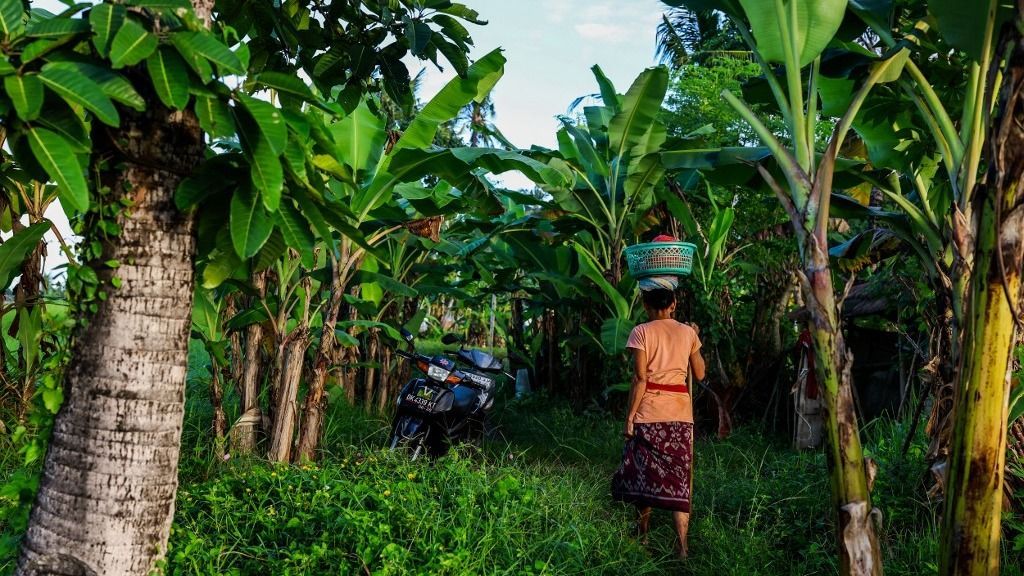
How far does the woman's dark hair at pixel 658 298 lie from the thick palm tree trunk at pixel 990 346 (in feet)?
5.86

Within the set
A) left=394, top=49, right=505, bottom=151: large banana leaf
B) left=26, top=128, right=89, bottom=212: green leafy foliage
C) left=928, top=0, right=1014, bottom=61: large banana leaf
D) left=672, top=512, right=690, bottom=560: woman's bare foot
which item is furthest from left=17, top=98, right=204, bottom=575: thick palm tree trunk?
left=928, top=0, right=1014, bottom=61: large banana leaf

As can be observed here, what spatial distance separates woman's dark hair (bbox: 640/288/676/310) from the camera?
4.66m

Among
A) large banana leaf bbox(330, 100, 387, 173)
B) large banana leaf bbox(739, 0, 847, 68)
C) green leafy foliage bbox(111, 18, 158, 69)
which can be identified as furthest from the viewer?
large banana leaf bbox(330, 100, 387, 173)

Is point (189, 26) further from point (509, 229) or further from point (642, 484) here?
point (509, 229)

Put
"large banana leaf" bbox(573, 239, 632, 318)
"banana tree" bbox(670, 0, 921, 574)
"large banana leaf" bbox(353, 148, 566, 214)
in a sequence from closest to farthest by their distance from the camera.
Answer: "banana tree" bbox(670, 0, 921, 574)
"large banana leaf" bbox(353, 148, 566, 214)
"large banana leaf" bbox(573, 239, 632, 318)

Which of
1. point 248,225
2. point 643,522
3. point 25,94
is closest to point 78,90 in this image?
point 25,94

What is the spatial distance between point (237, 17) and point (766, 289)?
5.37m

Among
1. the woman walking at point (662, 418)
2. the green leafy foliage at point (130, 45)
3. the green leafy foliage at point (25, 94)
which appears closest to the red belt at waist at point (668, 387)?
the woman walking at point (662, 418)

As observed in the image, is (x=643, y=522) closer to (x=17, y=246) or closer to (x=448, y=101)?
(x=448, y=101)

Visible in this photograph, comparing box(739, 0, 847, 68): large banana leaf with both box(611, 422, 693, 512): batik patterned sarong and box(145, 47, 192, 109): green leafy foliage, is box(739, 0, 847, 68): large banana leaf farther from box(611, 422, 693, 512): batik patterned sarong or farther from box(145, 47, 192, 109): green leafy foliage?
box(145, 47, 192, 109): green leafy foliage

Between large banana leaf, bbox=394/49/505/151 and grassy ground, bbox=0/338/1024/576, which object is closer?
grassy ground, bbox=0/338/1024/576

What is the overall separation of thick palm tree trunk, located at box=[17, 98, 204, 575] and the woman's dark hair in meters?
2.66

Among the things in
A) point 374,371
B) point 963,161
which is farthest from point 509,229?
point 963,161

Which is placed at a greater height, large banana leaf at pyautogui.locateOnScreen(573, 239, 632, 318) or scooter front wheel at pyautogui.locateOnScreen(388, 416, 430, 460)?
large banana leaf at pyautogui.locateOnScreen(573, 239, 632, 318)
